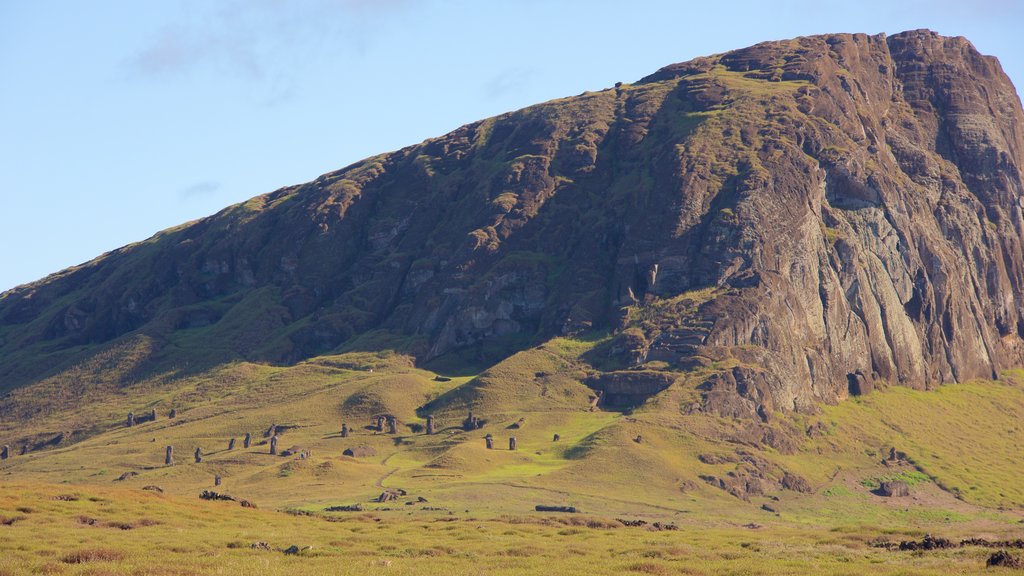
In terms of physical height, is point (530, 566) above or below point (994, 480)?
above

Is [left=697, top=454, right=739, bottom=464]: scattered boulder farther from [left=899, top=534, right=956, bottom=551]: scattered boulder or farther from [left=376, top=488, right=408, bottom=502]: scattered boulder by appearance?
[left=899, top=534, right=956, bottom=551]: scattered boulder

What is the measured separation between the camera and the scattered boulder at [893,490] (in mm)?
185750

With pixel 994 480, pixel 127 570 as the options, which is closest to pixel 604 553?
pixel 127 570

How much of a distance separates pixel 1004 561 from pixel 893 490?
119 metres

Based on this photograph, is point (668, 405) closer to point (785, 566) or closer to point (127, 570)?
point (785, 566)

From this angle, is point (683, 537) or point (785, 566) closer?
point (785, 566)

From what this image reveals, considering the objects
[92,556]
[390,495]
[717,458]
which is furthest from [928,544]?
[717,458]

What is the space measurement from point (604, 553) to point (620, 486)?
8445 cm

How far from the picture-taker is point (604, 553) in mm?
83562

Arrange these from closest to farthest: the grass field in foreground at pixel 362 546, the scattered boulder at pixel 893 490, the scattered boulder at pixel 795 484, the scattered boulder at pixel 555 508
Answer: the grass field in foreground at pixel 362 546 → the scattered boulder at pixel 555 508 → the scattered boulder at pixel 795 484 → the scattered boulder at pixel 893 490

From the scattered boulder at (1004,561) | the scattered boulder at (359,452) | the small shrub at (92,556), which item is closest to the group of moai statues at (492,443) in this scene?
the scattered boulder at (359,452)

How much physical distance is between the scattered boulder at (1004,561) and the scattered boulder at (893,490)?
383ft

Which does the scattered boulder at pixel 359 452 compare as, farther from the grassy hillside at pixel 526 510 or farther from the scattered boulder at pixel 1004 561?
the scattered boulder at pixel 1004 561

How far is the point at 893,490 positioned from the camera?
610 feet
